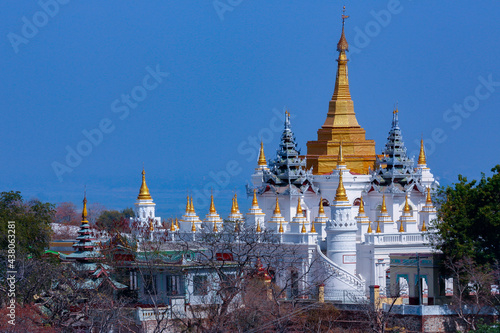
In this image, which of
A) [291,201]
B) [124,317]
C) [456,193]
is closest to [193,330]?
[124,317]

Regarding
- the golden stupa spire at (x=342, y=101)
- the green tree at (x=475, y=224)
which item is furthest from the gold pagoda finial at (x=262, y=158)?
the green tree at (x=475, y=224)

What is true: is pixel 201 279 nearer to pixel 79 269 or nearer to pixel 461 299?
pixel 79 269

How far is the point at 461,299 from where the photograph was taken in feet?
174

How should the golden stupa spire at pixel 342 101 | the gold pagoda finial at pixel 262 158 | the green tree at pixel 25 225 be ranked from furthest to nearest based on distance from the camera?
the gold pagoda finial at pixel 262 158 < the golden stupa spire at pixel 342 101 < the green tree at pixel 25 225

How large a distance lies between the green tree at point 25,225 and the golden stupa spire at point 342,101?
2110cm

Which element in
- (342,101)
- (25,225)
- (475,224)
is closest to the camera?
(475,224)

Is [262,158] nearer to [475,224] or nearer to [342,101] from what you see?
[342,101]

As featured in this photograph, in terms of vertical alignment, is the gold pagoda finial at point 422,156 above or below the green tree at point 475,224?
above

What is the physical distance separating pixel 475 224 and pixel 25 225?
19.3m

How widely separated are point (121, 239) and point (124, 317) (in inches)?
526

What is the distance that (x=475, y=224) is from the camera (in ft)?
187

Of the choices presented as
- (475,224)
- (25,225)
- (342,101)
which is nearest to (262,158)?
(342,101)

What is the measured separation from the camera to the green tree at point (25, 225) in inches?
2377

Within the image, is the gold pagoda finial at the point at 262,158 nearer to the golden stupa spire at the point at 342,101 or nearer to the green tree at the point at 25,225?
the golden stupa spire at the point at 342,101
